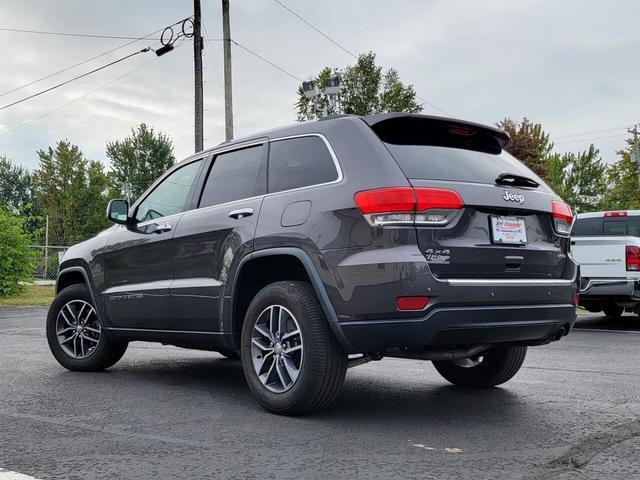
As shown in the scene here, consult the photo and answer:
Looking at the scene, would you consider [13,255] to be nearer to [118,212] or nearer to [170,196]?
[118,212]

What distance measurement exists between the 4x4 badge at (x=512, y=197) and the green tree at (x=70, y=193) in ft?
200

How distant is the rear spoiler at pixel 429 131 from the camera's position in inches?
174

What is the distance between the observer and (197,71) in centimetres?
2225

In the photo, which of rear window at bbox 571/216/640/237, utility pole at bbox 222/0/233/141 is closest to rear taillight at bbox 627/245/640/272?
rear window at bbox 571/216/640/237

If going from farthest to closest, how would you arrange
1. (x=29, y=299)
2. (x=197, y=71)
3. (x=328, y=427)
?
(x=197, y=71) < (x=29, y=299) < (x=328, y=427)

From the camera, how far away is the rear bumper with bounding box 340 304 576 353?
386cm

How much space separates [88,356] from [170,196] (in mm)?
1702

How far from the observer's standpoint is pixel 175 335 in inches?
212

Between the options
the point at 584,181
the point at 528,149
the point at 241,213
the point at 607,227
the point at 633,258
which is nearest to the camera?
the point at 241,213

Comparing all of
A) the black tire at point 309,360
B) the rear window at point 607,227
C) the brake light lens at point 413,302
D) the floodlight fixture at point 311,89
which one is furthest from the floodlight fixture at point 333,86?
the brake light lens at point 413,302

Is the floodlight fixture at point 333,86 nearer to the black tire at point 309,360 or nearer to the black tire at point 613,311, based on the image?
the black tire at point 613,311

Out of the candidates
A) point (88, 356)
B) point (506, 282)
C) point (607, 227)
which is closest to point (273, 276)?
point (506, 282)

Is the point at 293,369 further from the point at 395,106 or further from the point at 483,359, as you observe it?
the point at 395,106

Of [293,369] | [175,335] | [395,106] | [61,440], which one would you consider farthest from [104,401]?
[395,106]
